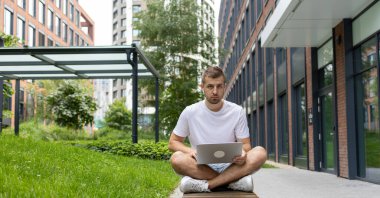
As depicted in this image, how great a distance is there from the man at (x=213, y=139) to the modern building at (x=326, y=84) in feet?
21.3

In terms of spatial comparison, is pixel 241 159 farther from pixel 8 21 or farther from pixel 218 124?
pixel 8 21

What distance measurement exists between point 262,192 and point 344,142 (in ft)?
12.7

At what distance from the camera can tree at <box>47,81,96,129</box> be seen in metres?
32.9

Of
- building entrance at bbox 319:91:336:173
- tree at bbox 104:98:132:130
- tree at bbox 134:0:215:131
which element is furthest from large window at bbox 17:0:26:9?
building entrance at bbox 319:91:336:173

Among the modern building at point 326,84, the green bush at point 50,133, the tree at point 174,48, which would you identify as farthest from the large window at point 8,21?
the modern building at point 326,84

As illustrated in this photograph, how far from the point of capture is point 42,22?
52250 mm

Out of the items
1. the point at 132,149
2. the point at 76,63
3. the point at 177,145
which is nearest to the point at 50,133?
the point at 76,63

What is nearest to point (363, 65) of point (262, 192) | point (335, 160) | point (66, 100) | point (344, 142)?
point (344, 142)

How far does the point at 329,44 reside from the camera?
13727 millimetres

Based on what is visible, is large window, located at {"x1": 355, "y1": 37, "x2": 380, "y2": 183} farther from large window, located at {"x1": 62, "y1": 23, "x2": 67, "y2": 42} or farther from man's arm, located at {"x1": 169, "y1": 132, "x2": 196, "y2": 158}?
large window, located at {"x1": 62, "y1": 23, "x2": 67, "y2": 42}

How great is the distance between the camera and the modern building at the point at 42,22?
4275 cm

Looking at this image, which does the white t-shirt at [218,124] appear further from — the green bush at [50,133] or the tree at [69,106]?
the tree at [69,106]

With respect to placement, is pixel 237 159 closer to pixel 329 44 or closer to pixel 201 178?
pixel 201 178

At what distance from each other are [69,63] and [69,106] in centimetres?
1781
